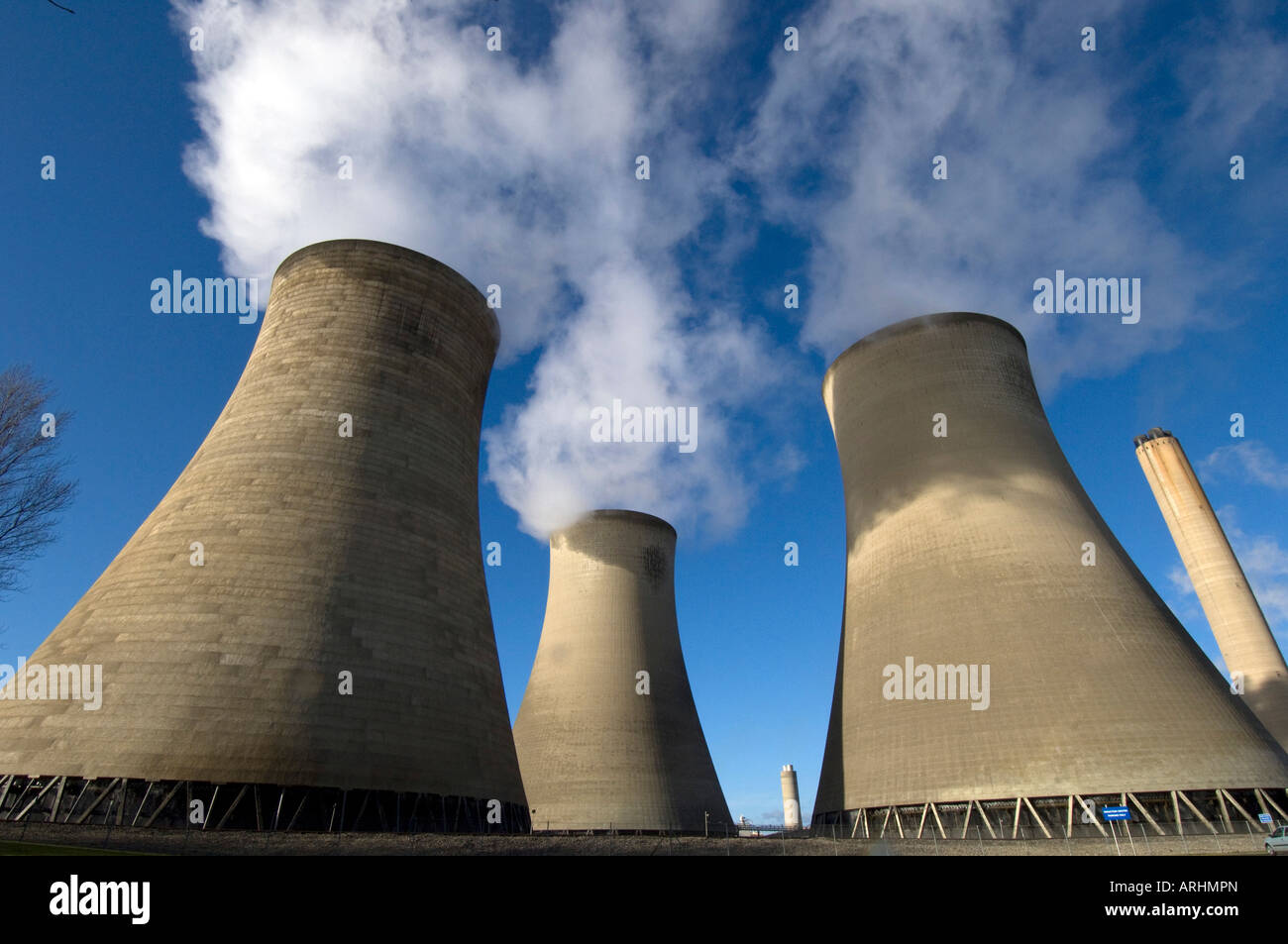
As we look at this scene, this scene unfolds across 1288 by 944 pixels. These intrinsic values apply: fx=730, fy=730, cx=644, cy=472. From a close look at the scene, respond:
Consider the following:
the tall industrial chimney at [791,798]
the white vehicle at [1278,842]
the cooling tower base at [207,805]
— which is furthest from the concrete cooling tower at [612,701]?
the tall industrial chimney at [791,798]

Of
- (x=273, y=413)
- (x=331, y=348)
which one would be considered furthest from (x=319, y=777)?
(x=331, y=348)

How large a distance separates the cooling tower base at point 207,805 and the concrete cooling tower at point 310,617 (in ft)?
0.08

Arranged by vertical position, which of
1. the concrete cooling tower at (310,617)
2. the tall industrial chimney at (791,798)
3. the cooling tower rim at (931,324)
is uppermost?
the cooling tower rim at (931,324)

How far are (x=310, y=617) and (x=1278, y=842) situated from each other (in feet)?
48.0

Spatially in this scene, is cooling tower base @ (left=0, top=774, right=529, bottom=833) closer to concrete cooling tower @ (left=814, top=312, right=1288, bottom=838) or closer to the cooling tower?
concrete cooling tower @ (left=814, top=312, right=1288, bottom=838)

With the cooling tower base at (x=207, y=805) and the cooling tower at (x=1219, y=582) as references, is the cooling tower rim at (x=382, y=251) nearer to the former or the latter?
the cooling tower base at (x=207, y=805)

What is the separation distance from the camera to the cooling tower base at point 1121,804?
41.0 feet

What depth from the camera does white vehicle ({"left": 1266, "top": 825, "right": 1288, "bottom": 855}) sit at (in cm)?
1050

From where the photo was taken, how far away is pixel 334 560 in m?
11.8

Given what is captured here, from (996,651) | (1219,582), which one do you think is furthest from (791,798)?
(996,651)

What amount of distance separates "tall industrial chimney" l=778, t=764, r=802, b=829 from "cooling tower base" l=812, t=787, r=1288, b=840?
4911 cm
